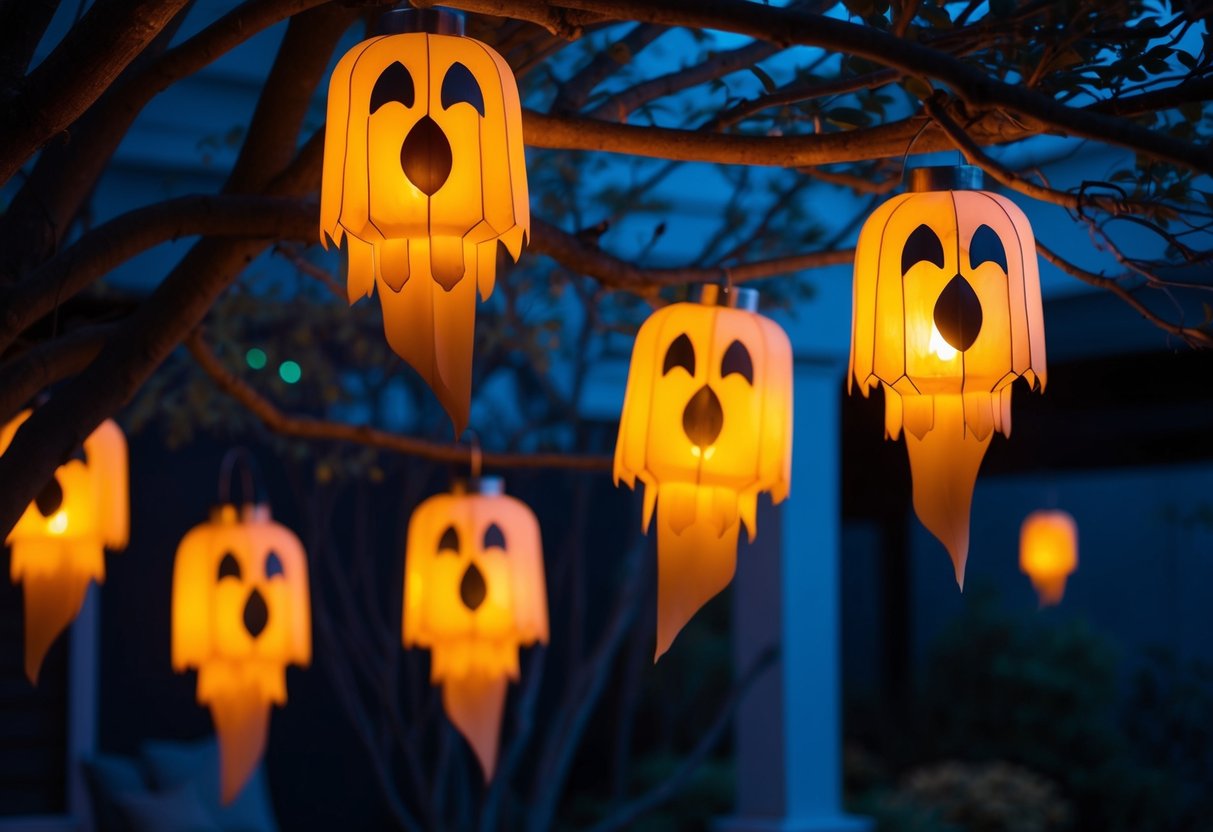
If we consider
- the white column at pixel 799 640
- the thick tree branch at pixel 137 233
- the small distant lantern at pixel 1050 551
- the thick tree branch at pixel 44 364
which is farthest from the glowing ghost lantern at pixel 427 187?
the small distant lantern at pixel 1050 551

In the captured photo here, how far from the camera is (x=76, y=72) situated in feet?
5.39

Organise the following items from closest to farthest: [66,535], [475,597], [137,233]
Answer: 1. [137,233]
2. [66,535]
3. [475,597]

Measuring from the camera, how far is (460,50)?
1551 mm

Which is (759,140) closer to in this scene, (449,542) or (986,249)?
(986,249)

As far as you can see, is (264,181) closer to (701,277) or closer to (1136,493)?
(701,277)

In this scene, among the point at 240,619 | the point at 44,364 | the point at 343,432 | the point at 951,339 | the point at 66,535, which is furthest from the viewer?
the point at 240,619

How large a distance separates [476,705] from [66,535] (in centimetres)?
90

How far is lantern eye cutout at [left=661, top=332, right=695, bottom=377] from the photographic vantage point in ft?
6.50

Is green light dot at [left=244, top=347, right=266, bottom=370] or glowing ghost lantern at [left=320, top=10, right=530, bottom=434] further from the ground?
green light dot at [left=244, top=347, right=266, bottom=370]

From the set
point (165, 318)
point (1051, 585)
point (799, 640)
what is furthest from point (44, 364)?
point (1051, 585)

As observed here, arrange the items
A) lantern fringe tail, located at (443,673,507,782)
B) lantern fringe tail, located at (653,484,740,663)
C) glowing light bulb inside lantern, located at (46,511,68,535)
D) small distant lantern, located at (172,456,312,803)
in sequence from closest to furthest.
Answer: lantern fringe tail, located at (653,484,740,663)
glowing light bulb inside lantern, located at (46,511,68,535)
lantern fringe tail, located at (443,673,507,782)
small distant lantern, located at (172,456,312,803)

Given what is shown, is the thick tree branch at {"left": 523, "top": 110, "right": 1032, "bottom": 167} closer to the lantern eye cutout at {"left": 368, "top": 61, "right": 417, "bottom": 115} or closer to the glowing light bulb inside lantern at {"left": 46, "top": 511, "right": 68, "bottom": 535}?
the lantern eye cutout at {"left": 368, "top": 61, "right": 417, "bottom": 115}

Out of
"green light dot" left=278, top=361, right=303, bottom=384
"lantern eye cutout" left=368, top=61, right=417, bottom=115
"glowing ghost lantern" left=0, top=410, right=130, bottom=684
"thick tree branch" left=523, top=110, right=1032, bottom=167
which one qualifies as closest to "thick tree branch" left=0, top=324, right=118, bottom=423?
"glowing ghost lantern" left=0, top=410, right=130, bottom=684

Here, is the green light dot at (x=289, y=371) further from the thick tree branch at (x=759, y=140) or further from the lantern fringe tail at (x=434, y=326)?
the lantern fringe tail at (x=434, y=326)
